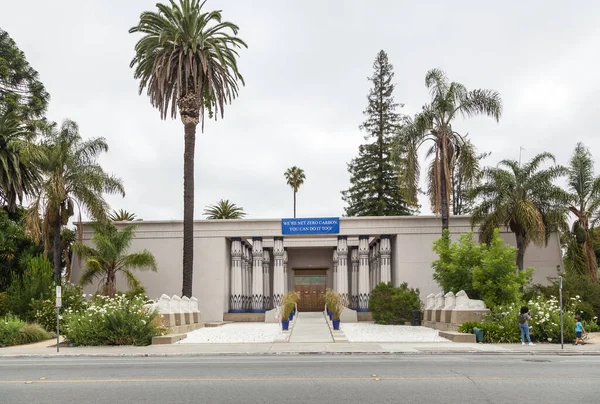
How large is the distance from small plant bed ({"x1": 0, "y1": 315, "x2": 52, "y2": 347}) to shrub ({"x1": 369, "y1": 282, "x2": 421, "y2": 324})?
16.9 metres

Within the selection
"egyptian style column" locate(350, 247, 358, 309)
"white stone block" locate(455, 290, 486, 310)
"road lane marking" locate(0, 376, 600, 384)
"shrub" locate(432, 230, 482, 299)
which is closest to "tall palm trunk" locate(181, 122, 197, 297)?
"shrub" locate(432, 230, 482, 299)

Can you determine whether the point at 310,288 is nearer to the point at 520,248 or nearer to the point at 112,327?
the point at 520,248

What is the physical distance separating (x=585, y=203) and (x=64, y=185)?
2734cm

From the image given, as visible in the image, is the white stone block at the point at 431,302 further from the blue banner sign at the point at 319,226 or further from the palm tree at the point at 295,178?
the palm tree at the point at 295,178

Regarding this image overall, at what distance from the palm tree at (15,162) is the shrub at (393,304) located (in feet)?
62.0

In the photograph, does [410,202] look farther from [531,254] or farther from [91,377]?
[91,377]

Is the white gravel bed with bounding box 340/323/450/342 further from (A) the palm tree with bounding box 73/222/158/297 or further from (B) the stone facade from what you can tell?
(A) the palm tree with bounding box 73/222/158/297

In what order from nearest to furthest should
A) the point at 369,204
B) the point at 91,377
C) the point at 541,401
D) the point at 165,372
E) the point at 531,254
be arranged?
the point at 541,401 → the point at 91,377 → the point at 165,372 → the point at 531,254 → the point at 369,204

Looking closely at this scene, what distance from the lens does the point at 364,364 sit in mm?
14906

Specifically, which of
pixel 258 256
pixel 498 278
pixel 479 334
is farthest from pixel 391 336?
pixel 258 256

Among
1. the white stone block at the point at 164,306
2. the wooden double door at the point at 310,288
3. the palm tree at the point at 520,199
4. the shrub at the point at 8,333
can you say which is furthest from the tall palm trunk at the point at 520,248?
the shrub at the point at 8,333

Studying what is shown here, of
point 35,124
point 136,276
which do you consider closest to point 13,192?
point 35,124

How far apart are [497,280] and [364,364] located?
14.1m

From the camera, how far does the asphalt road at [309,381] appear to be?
31.7 feet
